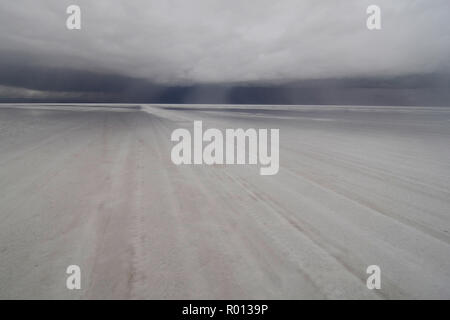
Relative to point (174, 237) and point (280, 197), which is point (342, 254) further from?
point (174, 237)

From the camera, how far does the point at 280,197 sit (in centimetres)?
503

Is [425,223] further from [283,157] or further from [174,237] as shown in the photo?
[283,157]

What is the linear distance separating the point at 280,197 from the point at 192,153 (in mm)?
4665

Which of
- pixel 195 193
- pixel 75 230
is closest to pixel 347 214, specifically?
pixel 195 193

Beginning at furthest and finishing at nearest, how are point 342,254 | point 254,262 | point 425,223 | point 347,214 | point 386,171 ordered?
point 386,171
point 347,214
point 425,223
point 342,254
point 254,262
